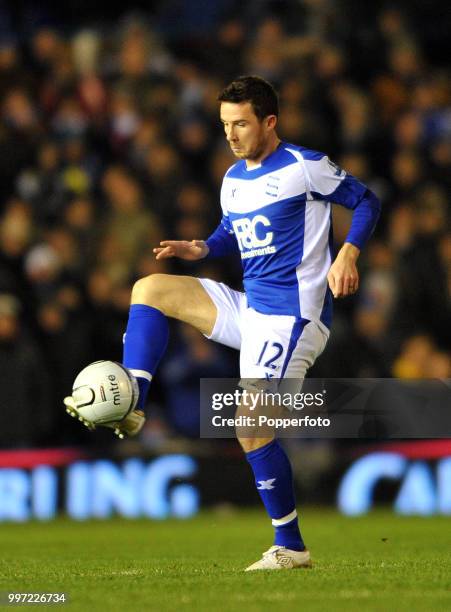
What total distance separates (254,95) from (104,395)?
167cm

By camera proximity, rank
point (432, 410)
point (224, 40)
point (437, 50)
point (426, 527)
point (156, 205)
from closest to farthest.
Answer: point (426, 527) → point (432, 410) → point (156, 205) → point (224, 40) → point (437, 50)

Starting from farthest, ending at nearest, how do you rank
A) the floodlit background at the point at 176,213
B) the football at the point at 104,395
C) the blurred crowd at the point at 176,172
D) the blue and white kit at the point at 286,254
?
the blurred crowd at the point at 176,172 → the floodlit background at the point at 176,213 → the blue and white kit at the point at 286,254 → the football at the point at 104,395

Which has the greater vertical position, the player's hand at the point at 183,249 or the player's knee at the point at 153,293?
the player's hand at the point at 183,249

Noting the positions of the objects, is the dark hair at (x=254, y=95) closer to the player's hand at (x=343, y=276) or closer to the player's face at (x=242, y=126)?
the player's face at (x=242, y=126)

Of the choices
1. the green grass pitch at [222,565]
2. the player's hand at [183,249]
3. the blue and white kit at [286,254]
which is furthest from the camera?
the player's hand at [183,249]

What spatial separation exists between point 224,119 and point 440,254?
235 inches

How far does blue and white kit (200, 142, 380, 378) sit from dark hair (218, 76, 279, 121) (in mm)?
246

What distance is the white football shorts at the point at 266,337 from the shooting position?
662 centimetres

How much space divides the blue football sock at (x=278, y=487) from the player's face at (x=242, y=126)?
144 centimetres

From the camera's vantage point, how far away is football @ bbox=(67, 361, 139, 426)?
20.0 feet

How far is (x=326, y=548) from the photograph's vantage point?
26.7ft

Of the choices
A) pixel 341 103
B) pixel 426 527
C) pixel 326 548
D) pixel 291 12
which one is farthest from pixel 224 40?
pixel 326 548

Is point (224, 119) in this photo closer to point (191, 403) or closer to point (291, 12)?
point (191, 403)

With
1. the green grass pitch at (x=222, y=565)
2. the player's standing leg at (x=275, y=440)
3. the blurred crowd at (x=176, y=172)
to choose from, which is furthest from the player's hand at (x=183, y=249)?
the blurred crowd at (x=176, y=172)
